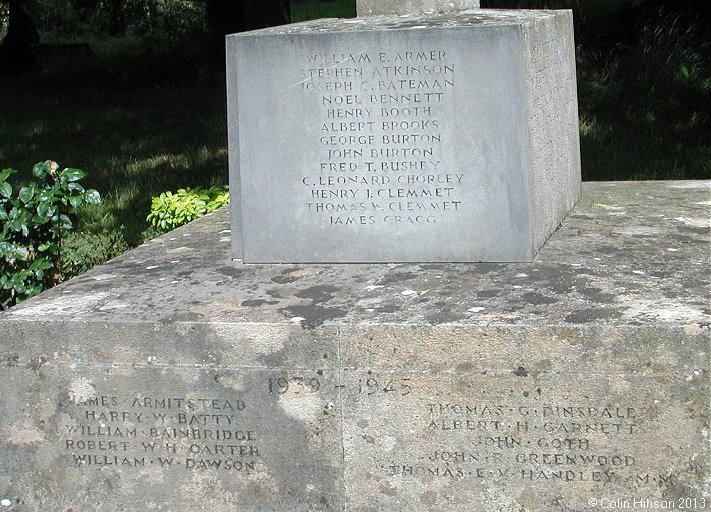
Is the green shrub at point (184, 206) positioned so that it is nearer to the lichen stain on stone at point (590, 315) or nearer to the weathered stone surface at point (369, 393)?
the weathered stone surface at point (369, 393)

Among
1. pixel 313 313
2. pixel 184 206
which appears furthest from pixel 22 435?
pixel 184 206

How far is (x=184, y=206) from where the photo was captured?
6.57 m

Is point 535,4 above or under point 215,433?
above

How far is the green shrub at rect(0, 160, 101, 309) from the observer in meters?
5.50

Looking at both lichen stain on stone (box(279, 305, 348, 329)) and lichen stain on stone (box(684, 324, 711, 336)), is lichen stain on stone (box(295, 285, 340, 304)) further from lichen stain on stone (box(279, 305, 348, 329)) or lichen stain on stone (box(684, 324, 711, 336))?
lichen stain on stone (box(684, 324, 711, 336))

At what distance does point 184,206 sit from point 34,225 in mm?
1143

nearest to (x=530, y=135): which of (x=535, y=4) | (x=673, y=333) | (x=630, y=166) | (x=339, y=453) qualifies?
(x=673, y=333)

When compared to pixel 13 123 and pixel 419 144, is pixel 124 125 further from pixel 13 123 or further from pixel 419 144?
pixel 419 144

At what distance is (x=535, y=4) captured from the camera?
10.4 metres

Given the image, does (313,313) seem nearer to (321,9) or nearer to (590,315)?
(590,315)

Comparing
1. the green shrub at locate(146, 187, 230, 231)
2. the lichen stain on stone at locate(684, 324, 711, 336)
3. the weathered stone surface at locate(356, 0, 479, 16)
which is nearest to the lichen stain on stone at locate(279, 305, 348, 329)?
the lichen stain on stone at locate(684, 324, 711, 336)

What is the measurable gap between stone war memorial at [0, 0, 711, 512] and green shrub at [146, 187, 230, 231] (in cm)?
171

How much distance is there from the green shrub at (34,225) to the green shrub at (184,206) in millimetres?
837

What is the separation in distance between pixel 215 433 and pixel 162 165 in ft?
20.1
